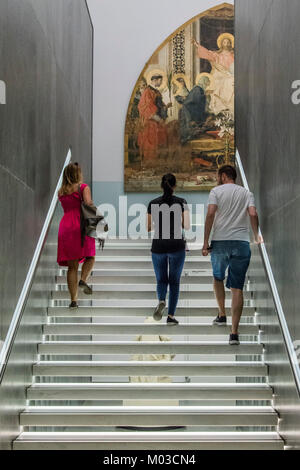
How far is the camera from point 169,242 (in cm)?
713

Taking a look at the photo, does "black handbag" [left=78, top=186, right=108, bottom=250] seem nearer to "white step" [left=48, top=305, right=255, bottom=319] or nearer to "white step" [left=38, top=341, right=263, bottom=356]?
"white step" [left=48, top=305, right=255, bottom=319]

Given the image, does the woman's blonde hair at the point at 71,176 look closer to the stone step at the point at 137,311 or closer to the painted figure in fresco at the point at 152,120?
the stone step at the point at 137,311

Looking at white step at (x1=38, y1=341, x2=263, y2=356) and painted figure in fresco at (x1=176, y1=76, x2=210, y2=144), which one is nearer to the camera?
white step at (x1=38, y1=341, x2=263, y2=356)

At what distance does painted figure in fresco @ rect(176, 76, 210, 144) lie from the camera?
14266 mm

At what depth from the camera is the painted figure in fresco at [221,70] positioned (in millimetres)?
14242

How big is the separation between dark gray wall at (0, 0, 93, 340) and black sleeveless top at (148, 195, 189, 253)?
1.25 m

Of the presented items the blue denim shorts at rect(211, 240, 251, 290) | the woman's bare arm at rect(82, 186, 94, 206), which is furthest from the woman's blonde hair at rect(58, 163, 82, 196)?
the blue denim shorts at rect(211, 240, 251, 290)

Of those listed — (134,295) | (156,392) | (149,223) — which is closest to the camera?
(156,392)

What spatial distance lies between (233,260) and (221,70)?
334 inches

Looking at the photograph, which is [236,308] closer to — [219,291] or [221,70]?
[219,291]

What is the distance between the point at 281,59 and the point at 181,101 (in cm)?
852

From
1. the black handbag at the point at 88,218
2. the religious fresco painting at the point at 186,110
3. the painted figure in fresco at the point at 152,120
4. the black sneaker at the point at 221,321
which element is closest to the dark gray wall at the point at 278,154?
the black sneaker at the point at 221,321

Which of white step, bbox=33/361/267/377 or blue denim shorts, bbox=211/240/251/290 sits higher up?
blue denim shorts, bbox=211/240/251/290

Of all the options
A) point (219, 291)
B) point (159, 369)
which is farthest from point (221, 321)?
point (159, 369)
